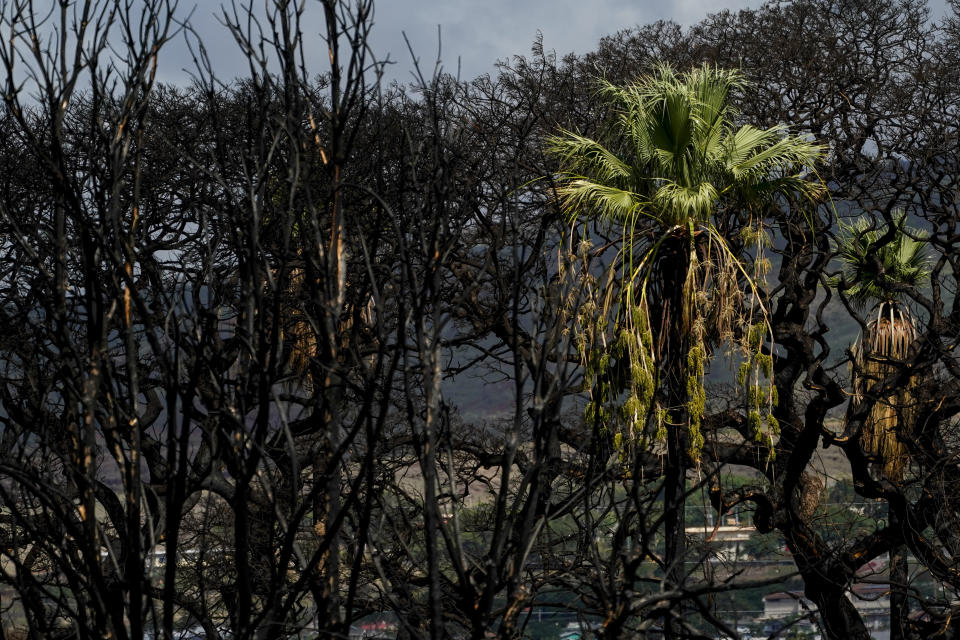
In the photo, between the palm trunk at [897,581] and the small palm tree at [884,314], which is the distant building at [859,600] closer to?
the palm trunk at [897,581]

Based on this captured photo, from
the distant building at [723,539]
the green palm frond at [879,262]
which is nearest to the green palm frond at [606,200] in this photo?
the distant building at [723,539]

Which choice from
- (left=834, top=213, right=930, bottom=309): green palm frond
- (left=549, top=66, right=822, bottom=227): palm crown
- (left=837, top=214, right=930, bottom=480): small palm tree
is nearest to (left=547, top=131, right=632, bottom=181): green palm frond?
(left=549, top=66, right=822, bottom=227): palm crown

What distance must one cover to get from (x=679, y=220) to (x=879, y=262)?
5.47 meters

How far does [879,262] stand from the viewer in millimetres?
14828

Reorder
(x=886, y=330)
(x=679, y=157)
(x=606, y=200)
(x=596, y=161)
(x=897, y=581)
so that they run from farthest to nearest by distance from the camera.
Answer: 1. (x=886, y=330)
2. (x=897, y=581)
3. (x=596, y=161)
4. (x=679, y=157)
5. (x=606, y=200)

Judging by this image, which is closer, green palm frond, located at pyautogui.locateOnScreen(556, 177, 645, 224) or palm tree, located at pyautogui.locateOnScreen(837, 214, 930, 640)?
green palm frond, located at pyautogui.locateOnScreen(556, 177, 645, 224)

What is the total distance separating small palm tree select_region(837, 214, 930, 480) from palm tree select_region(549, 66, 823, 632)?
2963 millimetres

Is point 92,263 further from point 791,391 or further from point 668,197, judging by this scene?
point 791,391

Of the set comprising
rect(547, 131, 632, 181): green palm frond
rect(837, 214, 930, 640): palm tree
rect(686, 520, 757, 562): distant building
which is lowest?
rect(686, 520, 757, 562): distant building

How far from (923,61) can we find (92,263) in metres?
14.6

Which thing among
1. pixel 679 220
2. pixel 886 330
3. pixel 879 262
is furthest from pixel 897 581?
pixel 679 220

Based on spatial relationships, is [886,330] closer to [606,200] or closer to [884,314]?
[884,314]

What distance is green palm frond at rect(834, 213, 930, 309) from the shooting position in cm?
1484

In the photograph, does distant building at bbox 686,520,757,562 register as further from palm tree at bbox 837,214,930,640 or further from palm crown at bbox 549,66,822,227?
palm crown at bbox 549,66,822,227
